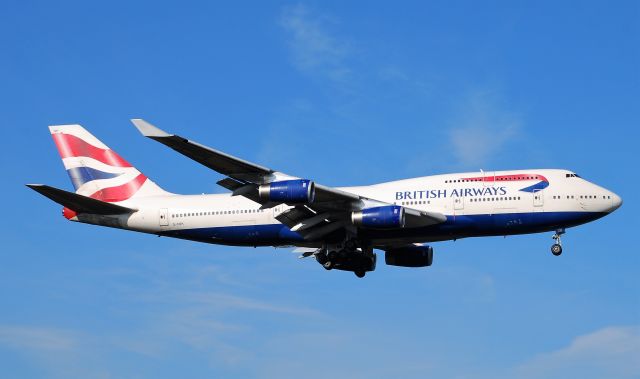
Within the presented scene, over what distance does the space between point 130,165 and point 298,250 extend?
1047 cm

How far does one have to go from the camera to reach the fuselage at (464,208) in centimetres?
4309

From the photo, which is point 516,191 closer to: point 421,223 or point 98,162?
point 421,223

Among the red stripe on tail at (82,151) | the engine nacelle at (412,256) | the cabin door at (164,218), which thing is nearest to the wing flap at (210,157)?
the cabin door at (164,218)

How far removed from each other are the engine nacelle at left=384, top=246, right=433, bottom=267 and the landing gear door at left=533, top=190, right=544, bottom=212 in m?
8.81

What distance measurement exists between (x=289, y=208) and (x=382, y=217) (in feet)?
16.5

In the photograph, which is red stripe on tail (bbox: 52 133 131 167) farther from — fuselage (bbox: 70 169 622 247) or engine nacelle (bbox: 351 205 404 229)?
engine nacelle (bbox: 351 205 404 229)

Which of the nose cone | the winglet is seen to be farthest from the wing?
the nose cone

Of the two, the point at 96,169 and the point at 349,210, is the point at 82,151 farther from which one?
the point at 349,210

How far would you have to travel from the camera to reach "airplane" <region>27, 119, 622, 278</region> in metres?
41.1

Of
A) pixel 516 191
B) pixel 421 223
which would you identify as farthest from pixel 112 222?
pixel 516 191

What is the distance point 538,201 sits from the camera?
4312cm

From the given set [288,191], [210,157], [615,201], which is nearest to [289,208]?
[288,191]

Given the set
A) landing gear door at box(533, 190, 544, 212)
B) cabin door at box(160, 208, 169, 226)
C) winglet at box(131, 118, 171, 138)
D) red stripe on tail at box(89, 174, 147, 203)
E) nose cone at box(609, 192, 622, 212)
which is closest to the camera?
winglet at box(131, 118, 171, 138)

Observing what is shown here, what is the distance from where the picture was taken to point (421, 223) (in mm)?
43188
